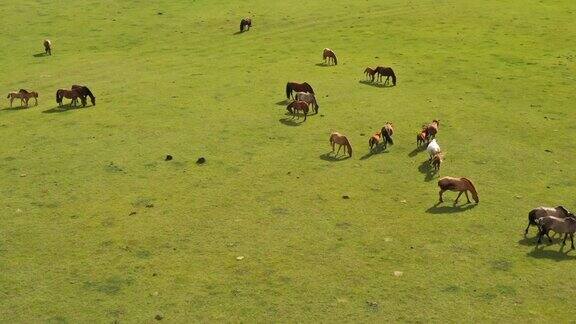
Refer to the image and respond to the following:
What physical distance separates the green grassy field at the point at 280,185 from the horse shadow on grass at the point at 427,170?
0.10 metres

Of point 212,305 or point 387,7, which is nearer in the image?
point 212,305

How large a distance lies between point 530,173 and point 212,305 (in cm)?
1141

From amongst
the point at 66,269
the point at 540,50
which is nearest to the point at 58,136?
the point at 66,269

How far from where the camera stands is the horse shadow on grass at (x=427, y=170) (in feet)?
62.8

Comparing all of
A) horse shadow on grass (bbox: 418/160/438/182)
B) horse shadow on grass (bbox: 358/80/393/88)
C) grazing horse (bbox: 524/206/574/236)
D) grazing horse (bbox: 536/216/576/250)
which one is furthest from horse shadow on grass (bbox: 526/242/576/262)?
horse shadow on grass (bbox: 358/80/393/88)

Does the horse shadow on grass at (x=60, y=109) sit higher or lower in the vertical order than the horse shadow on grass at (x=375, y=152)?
higher

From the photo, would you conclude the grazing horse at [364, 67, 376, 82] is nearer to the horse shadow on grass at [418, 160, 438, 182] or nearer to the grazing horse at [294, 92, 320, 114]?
the grazing horse at [294, 92, 320, 114]

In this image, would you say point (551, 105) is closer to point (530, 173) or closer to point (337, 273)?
point (530, 173)

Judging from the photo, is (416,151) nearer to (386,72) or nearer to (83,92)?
(386,72)

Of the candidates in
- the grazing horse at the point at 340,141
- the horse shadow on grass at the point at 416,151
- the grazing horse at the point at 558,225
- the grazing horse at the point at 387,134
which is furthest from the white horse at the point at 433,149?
the grazing horse at the point at 558,225

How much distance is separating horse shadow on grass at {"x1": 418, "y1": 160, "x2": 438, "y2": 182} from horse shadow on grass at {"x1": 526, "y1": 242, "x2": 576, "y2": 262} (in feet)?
15.6

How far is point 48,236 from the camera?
52.5ft

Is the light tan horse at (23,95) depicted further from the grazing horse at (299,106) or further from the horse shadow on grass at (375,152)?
the horse shadow on grass at (375,152)

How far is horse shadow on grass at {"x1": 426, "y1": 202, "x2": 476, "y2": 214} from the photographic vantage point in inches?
663
